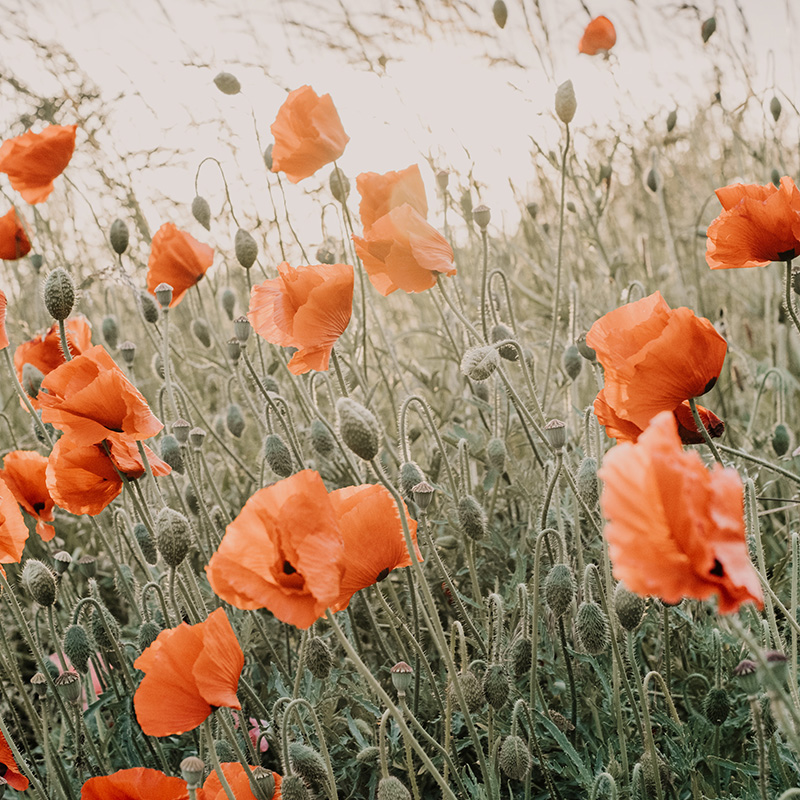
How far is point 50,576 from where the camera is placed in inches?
53.8

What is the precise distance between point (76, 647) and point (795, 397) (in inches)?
102

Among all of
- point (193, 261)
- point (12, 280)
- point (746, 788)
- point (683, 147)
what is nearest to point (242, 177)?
point (193, 261)

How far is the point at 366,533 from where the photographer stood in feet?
3.46

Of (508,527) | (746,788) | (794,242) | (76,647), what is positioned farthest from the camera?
(508,527)

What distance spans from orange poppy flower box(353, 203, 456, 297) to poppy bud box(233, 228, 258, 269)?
23.8 inches

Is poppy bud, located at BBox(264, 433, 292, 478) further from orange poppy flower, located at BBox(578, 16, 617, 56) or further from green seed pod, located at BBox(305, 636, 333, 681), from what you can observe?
orange poppy flower, located at BBox(578, 16, 617, 56)

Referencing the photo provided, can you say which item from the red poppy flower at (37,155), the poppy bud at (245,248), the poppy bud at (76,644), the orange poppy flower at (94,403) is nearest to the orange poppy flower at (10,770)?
the poppy bud at (76,644)

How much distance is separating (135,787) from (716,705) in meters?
0.87

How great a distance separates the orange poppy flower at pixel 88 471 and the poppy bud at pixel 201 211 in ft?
3.59

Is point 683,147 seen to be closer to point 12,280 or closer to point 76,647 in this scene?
point 12,280

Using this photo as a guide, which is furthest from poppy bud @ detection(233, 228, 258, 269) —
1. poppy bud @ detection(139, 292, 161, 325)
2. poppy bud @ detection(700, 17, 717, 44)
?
poppy bud @ detection(700, 17, 717, 44)

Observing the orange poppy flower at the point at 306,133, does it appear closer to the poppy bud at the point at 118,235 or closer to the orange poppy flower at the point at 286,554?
the poppy bud at the point at 118,235

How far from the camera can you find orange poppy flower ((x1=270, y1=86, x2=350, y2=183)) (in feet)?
6.11

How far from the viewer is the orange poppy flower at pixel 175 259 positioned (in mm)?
2141
